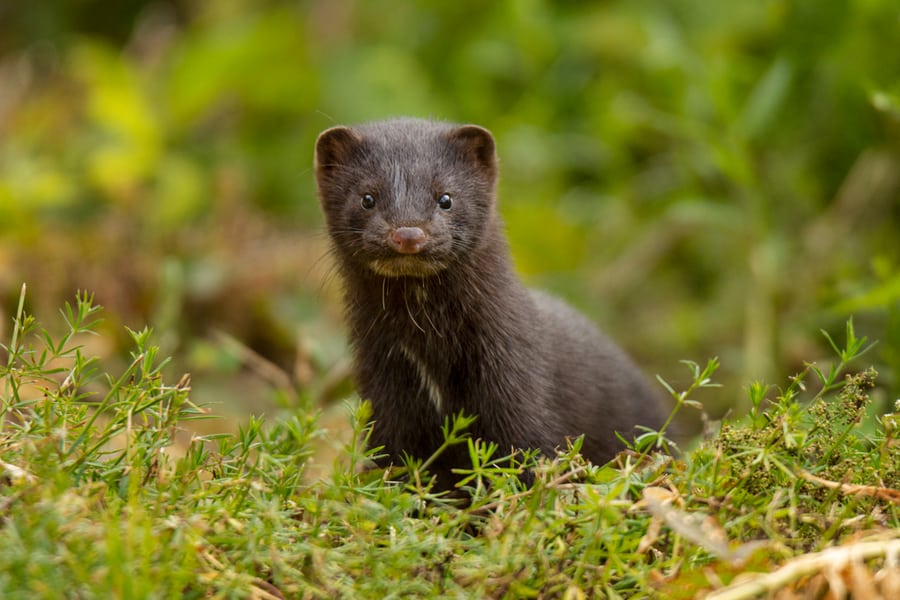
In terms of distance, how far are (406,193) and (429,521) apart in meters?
1.46

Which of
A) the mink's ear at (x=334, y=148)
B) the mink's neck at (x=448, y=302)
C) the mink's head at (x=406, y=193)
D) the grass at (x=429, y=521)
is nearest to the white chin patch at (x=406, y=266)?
the mink's head at (x=406, y=193)

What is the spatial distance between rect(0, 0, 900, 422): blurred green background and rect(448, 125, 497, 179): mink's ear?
1.45 meters

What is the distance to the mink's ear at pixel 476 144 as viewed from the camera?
14.1 ft

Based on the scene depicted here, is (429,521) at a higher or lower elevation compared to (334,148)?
lower

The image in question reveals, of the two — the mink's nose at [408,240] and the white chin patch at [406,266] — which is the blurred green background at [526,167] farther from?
the mink's nose at [408,240]

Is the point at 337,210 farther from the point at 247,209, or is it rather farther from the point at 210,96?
the point at 210,96

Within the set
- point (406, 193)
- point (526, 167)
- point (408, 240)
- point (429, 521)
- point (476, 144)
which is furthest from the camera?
point (526, 167)

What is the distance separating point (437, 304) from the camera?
13.5 ft

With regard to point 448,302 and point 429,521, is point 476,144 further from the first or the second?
point 429,521

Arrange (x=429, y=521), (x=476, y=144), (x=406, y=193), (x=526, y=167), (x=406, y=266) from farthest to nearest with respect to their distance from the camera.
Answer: (x=526, y=167) → (x=476, y=144) → (x=406, y=193) → (x=406, y=266) → (x=429, y=521)

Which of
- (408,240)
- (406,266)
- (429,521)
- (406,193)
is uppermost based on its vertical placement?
(406,193)

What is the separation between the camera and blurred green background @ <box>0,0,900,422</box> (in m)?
6.36

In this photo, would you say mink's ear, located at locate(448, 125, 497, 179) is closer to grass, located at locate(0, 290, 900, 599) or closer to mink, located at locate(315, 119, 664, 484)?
mink, located at locate(315, 119, 664, 484)

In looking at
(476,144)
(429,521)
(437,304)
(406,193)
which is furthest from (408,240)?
(429,521)
